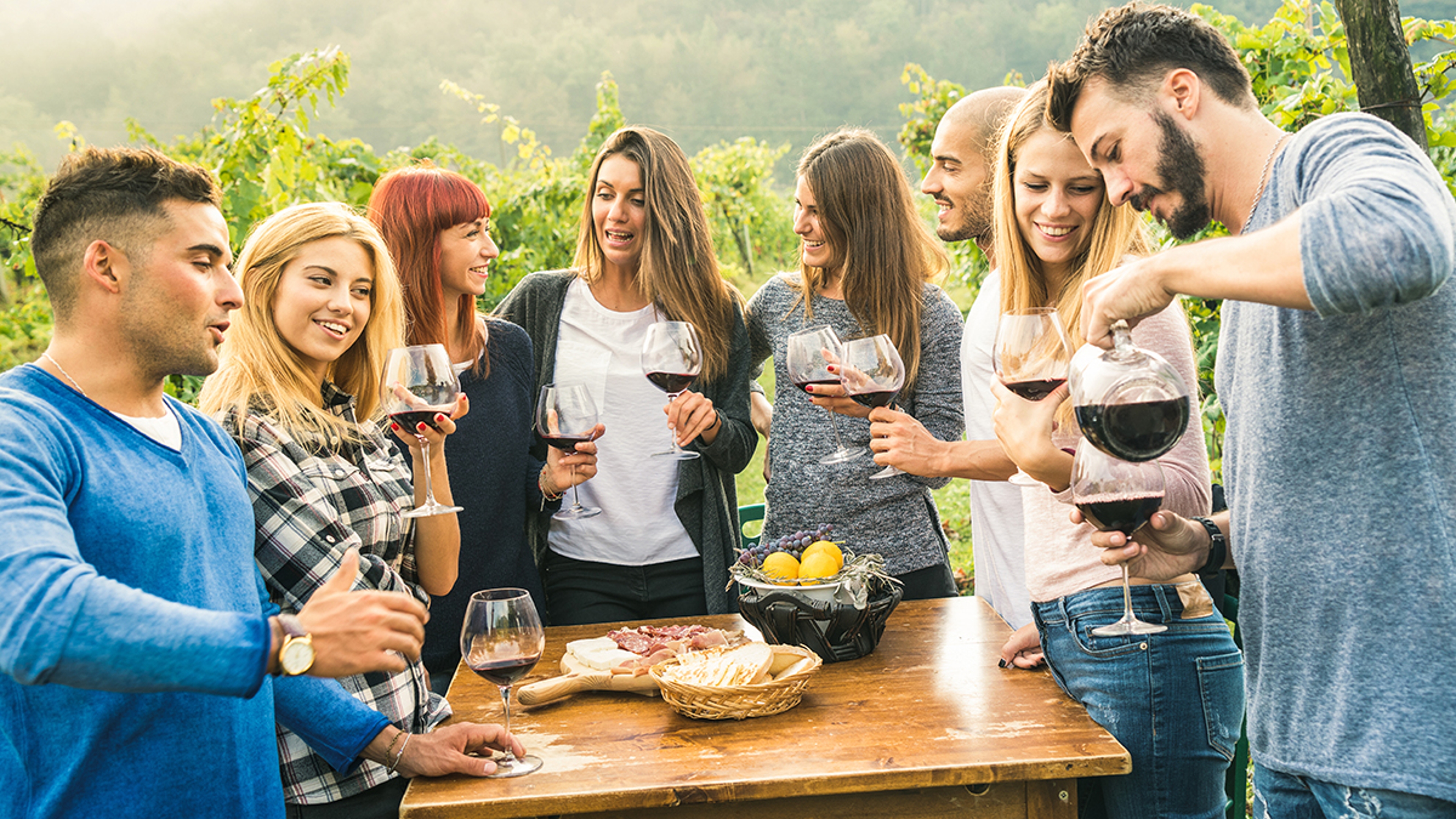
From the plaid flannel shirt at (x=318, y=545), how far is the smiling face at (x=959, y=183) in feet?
5.29

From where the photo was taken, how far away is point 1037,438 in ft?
5.69

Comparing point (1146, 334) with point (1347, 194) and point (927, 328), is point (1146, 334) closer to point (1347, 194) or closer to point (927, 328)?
point (1347, 194)

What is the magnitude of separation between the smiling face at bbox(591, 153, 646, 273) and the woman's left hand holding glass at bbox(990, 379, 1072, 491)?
1397mm

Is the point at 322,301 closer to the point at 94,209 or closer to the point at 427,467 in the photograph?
the point at 427,467

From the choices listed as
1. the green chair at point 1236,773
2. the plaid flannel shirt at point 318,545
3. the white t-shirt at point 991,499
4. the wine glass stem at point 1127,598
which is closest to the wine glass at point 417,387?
the plaid flannel shirt at point 318,545

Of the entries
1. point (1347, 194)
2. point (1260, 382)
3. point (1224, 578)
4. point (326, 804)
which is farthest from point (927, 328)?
point (326, 804)

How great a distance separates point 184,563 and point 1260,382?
1.55m

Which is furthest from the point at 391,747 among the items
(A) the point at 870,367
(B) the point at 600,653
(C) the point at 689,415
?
(A) the point at 870,367

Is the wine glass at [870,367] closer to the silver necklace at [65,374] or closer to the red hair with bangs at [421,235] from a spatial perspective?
the red hair with bangs at [421,235]

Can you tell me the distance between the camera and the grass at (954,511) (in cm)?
549

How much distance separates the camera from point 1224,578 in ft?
7.29

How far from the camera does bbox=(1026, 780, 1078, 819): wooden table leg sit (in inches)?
63.4

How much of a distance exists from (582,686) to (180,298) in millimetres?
974

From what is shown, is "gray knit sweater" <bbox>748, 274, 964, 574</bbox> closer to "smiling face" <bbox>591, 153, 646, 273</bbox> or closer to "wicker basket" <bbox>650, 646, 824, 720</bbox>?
"smiling face" <bbox>591, 153, 646, 273</bbox>
